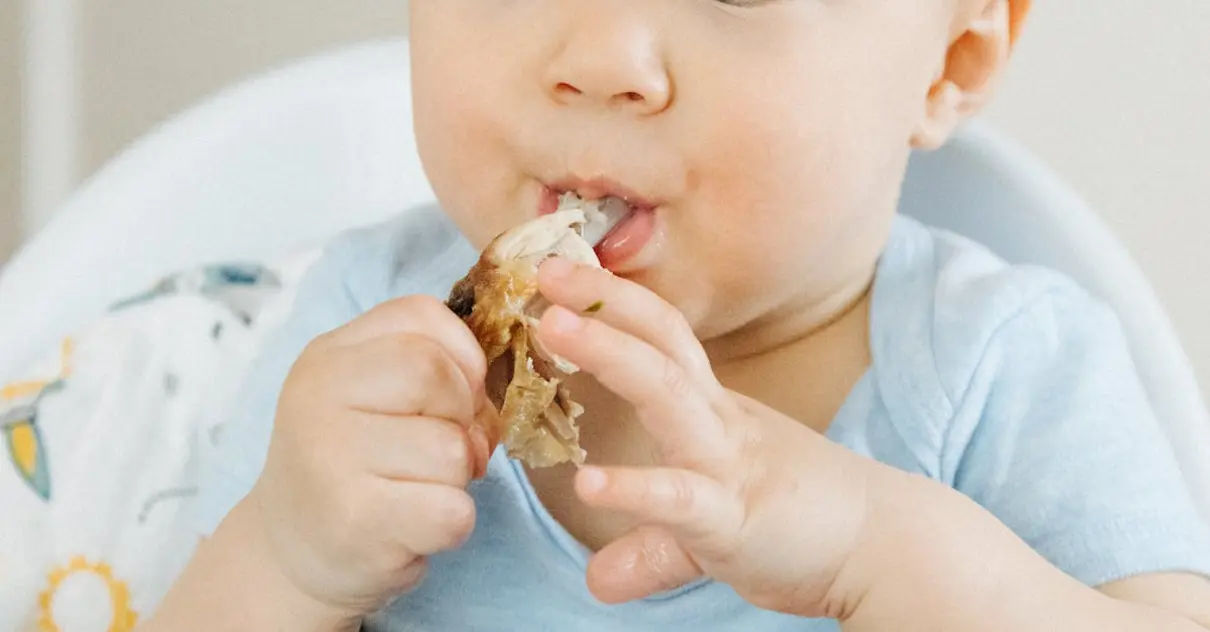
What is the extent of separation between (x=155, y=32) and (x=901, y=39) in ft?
3.62

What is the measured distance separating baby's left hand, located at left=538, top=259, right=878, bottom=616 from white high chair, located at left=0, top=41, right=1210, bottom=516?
33cm

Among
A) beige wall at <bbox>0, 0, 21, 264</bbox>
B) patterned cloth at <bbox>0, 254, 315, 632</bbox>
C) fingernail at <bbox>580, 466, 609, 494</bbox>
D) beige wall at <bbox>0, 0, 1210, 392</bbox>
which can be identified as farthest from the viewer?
beige wall at <bbox>0, 0, 21, 264</bbox>

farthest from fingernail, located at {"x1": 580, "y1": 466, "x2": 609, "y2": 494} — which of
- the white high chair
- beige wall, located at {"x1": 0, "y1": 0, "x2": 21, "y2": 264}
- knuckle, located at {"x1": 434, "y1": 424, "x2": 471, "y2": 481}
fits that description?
beige wall, located at {"x1": 0, "y1": 0, "x2": 21, "y2": 264}

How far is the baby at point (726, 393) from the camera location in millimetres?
485

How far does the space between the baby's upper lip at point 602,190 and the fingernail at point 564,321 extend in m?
0.11

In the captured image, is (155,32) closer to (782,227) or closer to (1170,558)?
(782,227)

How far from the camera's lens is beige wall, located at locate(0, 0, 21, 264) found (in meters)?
1.44

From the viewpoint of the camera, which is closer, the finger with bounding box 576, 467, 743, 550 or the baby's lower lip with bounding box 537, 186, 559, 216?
the finger with bounding box 576, 467, 743, 550

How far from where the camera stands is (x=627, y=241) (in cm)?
54

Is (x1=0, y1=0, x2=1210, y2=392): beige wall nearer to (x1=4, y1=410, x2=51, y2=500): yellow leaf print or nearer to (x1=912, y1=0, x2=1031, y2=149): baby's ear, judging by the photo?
(x1=912, y1=0, x2=1031, y2=149): baby's ear

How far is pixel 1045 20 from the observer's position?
100 cm

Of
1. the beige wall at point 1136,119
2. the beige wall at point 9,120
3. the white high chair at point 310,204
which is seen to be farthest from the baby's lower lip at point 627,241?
the beige wall at point 9,120

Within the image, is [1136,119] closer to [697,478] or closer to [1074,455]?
[1074,455]

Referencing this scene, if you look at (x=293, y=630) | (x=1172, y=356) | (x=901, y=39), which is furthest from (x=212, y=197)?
(x=1172, y=356)
